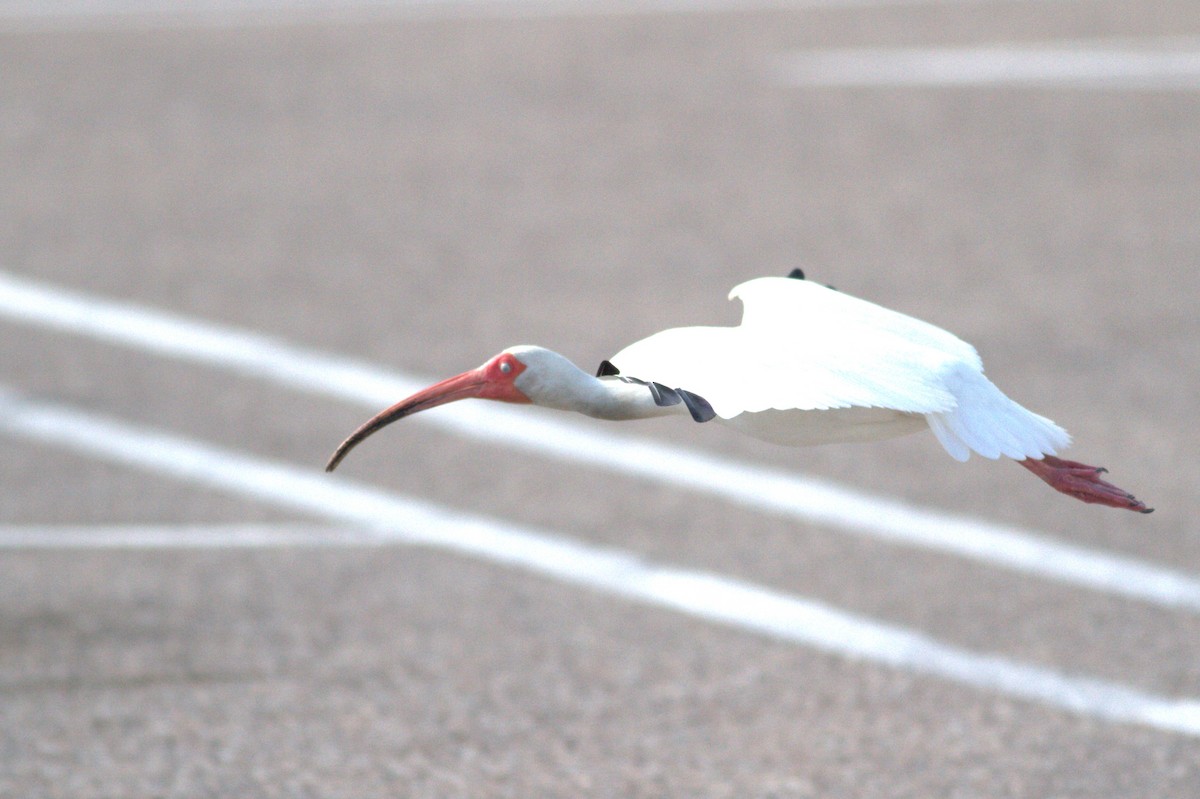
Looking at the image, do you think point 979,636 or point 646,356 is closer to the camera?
point 646,356

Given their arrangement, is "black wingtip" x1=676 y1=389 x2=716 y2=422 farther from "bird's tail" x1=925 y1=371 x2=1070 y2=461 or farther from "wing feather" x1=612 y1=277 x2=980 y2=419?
"bird's tail" x1=925 y1=371 x2=1070 y2=461

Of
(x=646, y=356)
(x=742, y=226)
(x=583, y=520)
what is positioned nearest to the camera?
(x=646, y=356)

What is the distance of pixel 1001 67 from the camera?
1348cm

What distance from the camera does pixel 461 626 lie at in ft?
18.7

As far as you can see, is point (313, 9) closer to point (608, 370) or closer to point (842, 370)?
point (608, 370)

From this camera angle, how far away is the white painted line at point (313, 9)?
15516mm

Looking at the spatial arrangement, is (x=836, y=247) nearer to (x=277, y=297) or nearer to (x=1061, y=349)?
(x=1061, y=349)

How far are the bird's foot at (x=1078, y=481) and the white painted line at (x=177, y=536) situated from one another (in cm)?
414

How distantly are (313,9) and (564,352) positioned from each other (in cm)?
903

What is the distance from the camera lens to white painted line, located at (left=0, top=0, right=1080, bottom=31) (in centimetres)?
1552

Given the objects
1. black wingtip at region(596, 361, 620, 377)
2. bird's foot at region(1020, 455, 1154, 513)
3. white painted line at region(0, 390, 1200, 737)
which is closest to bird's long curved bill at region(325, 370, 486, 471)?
black wingtip at region(596, 361, 620, 377)

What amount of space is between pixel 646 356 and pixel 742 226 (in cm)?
792

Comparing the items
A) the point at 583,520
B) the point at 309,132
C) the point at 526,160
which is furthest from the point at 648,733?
the point at 309,132

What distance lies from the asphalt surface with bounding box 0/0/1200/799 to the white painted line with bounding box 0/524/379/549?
66mm
